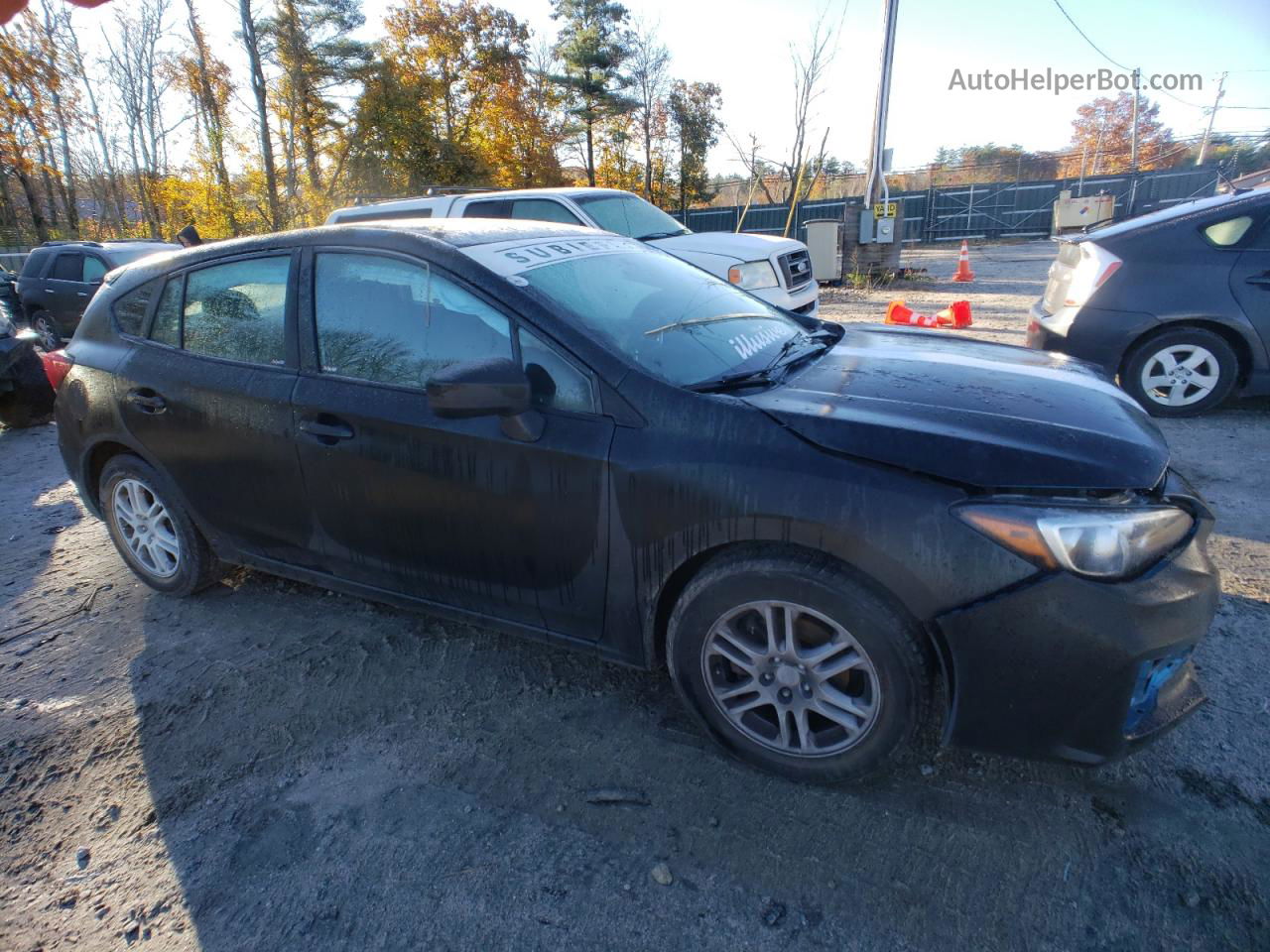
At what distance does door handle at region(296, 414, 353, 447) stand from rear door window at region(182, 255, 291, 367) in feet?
1.07

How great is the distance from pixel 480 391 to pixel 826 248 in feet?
43.6

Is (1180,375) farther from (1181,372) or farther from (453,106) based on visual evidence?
(453,106)

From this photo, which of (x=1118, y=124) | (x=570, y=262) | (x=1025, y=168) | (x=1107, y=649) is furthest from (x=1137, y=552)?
(x=1118, y=124)

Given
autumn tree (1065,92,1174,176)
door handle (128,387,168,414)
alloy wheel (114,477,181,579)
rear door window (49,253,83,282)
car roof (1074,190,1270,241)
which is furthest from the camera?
autumn tree (1065,92,1174,176)

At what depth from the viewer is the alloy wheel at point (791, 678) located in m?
2.13

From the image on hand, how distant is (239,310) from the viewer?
3158 millimetres

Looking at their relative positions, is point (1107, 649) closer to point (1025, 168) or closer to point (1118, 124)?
point (1025, 168)

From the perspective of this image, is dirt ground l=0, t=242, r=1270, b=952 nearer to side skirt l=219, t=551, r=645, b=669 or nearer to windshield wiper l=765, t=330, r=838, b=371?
side skirt l=219, t=551, r=645, b=669

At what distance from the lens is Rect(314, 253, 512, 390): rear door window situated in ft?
8.43

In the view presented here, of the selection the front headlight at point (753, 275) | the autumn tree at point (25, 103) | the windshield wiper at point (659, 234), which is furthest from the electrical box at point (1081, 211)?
the autumn tree at point (25, 103)

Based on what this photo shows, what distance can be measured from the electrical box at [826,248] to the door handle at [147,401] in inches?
496

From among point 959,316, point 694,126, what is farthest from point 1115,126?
point 959,316

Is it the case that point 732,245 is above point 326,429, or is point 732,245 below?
above

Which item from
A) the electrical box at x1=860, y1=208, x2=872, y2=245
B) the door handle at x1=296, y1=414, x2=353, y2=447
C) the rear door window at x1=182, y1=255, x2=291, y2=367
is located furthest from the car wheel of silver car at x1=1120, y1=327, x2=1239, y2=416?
the electrical box at x1=860, y1=208, x2=872, y2=245
